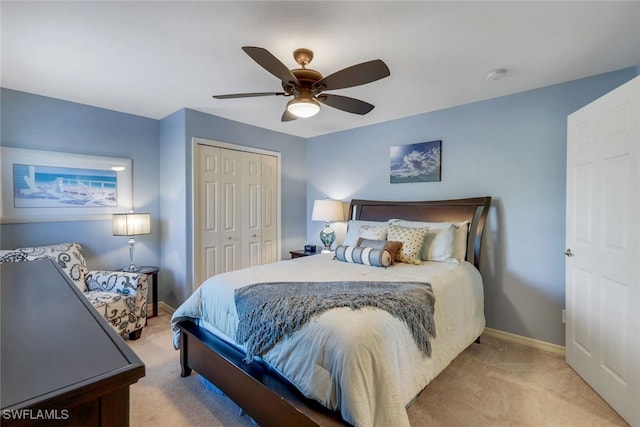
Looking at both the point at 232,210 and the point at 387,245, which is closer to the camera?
the point at 387,245

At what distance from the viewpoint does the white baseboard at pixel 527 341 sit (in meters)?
2.70

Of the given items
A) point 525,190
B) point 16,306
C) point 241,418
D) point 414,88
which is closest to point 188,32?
point 16,306

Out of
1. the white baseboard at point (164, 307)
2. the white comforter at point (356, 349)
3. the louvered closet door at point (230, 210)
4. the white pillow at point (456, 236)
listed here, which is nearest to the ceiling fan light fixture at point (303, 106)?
the white comforter at point (356, 349)

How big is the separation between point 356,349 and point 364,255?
4.85 ft

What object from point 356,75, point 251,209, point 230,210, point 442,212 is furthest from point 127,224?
point 442,212

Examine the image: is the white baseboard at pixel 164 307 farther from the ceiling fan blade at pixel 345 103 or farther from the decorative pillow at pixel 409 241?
the ceiling fan blade at pixel 345 103

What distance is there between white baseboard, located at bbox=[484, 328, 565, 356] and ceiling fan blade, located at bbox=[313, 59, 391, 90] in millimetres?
2808

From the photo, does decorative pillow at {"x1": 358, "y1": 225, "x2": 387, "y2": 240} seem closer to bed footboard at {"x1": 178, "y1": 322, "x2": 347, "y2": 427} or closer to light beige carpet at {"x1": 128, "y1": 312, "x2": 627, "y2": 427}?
light beige carpet at {"x1": 128, "y1": 312, "x2": 627, "y2": 427}

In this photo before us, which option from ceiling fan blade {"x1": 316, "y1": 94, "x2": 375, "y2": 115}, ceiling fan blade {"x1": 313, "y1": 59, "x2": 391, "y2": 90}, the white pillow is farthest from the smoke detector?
the white pillow

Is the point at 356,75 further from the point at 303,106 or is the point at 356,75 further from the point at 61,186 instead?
the point at 61,186

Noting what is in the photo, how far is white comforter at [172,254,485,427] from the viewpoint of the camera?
131cm

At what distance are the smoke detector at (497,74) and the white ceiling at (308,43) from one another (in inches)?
1.8

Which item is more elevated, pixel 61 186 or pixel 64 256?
pixel 61 186

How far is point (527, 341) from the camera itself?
9.39ft
